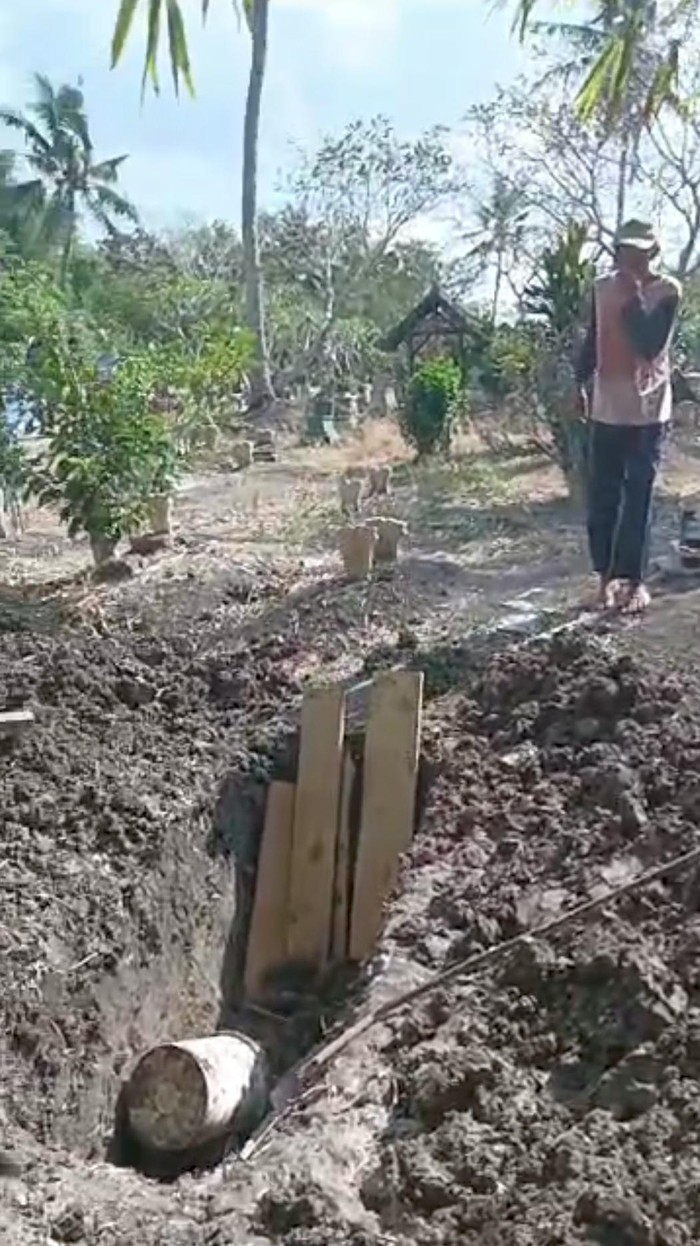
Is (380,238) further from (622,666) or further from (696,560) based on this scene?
(622,666)

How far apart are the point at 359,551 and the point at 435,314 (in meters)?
14.9

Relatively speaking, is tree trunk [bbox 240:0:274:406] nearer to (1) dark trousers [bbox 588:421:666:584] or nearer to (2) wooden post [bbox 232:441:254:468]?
(2) wooden post [bbox 232:441:254:468]

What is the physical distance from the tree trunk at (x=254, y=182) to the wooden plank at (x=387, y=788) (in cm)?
1490

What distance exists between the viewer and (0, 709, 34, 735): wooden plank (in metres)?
5.26

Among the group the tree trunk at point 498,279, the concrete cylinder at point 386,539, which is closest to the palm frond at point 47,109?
the tree trunk at point 498,279

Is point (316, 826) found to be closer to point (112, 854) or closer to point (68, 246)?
point (112, 854)

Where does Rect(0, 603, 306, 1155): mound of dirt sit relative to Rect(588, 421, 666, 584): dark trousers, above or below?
below

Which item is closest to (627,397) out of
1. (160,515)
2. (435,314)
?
(160,515)

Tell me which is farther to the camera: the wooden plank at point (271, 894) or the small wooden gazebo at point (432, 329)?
the small wooden gazebo at point (432, 329)

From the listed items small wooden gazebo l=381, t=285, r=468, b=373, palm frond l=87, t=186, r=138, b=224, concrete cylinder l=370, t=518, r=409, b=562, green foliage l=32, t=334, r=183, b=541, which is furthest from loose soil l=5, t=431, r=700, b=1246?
palm frond l=87, t=186, r=138, b=224

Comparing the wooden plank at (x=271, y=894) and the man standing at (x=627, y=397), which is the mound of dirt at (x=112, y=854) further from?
the man standing at (x=627, y=397)

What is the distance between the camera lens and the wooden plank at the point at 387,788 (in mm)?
5145

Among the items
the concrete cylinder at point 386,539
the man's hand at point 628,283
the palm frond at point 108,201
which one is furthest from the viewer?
the palm frond at point 108,201

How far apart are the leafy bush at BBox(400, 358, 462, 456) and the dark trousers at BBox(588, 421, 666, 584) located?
9.07 metres
